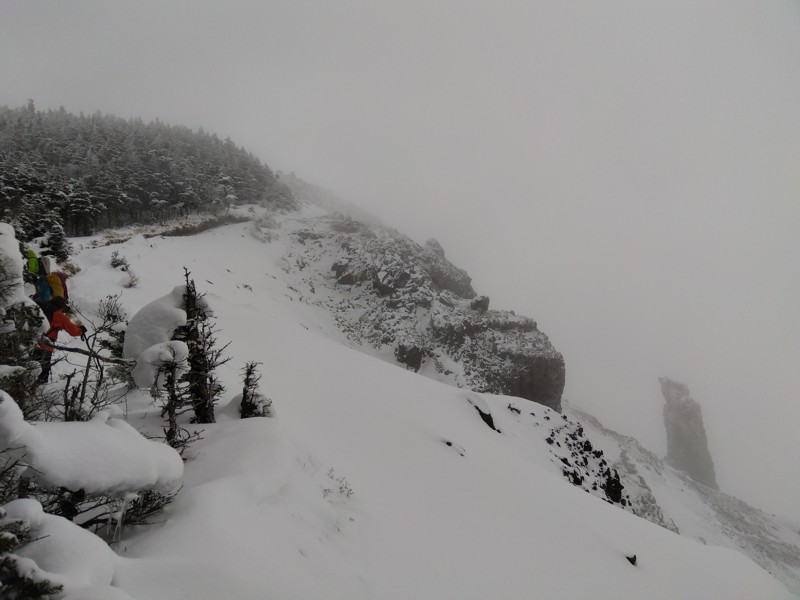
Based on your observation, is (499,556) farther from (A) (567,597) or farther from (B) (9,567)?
(B) (9,567)

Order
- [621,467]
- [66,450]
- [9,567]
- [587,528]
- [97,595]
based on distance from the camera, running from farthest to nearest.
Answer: [621,467]
[587,528]
[66,450]
[97,595]
[9,567]

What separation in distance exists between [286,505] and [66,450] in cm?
287

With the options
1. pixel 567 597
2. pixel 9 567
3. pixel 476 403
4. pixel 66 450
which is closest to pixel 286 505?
pixel 66 450

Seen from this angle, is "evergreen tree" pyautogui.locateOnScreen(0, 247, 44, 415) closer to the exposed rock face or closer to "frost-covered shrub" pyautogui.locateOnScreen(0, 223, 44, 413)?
"frost-covered shrub" pyautogui.locateOnScreen(0, 223, 44, 413)

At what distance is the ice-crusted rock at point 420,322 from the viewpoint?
122 ft

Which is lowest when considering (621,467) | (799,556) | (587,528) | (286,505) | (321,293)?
(799,556)

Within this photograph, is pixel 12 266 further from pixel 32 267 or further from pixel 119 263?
pixel 119 263

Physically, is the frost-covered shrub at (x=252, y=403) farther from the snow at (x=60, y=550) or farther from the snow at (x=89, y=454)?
the snow at (x=60, y=550)

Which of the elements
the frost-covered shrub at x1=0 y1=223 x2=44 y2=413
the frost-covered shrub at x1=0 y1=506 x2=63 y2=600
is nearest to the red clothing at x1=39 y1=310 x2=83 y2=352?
the frost-covered shrub at x1=0 y1=223 x2=44 y2=413

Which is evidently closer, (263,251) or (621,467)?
(621,467)

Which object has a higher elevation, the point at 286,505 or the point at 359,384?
the point at 286,505

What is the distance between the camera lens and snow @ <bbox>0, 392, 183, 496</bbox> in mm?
2961

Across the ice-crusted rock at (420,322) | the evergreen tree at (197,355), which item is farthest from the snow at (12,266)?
the ice-crusted rock at (420,322)

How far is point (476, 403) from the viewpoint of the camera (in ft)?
59.0
